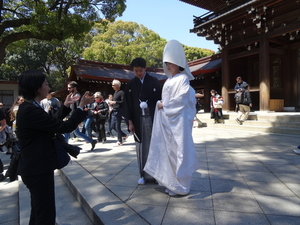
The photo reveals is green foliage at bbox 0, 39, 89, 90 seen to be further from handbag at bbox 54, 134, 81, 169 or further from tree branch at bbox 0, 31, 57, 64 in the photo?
handbag at bbox 54, 134, 81, 169

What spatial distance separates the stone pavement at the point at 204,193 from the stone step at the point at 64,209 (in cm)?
7

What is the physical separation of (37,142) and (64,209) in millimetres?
1402

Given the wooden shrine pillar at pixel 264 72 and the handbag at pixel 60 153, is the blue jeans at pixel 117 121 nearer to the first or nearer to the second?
the handbag at pixel 60 153

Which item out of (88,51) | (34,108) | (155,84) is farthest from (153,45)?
(34,108)

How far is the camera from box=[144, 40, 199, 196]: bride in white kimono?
2439mm

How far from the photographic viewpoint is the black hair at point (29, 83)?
1.70 meters

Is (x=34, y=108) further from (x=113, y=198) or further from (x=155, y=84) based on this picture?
(x=155, y=84)

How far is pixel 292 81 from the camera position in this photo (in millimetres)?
10180

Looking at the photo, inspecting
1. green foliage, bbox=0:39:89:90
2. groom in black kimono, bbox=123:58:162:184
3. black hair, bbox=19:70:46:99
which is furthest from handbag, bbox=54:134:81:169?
green foliage, bbox=0:39:89:90

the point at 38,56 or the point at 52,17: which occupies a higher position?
the point at 38,56

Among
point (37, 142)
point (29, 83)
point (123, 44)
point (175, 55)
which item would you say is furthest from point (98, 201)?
point (123, 44)

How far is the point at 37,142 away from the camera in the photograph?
5.48 ft

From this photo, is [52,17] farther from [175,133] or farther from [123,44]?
[123,44]

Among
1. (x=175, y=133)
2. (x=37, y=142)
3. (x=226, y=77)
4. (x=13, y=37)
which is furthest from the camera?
(x=226, y=77)
